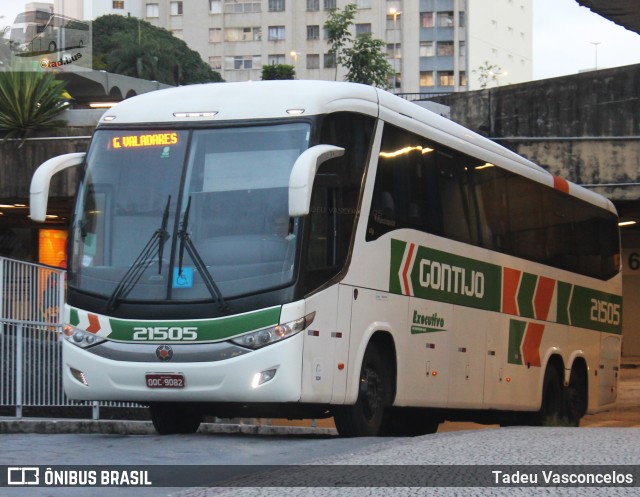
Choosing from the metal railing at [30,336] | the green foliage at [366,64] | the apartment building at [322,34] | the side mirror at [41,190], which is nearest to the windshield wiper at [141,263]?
the side mirror at [41,190]

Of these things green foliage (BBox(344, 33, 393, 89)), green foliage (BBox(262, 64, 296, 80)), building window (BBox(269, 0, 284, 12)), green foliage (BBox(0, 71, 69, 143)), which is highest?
building window (BBox(269, 0, 284, 12))

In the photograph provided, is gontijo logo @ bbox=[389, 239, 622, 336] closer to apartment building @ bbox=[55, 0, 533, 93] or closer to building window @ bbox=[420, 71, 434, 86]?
apartment building @ bbox=[55, 0, 533, 93]

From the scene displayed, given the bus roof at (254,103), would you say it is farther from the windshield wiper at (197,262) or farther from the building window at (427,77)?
the building window at (427,77)

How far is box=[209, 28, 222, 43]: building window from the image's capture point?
384 feet

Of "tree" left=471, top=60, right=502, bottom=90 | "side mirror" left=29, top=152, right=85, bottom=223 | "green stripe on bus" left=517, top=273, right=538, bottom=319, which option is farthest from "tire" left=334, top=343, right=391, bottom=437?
"tree" left=471, top=60, right=502, bottom=90

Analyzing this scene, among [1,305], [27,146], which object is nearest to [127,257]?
[1,305]

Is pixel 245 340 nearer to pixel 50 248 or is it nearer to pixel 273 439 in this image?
pixel 273 439

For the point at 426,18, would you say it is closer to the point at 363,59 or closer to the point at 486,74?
the point at 486,74

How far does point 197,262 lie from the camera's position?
11.9m

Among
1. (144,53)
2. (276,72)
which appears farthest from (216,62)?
(276,72)

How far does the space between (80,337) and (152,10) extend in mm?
109584

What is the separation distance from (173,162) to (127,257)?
100 centimetres

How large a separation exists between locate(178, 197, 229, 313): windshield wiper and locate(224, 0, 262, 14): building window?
105 m

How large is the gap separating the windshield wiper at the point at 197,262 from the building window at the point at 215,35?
106794 millimetres
